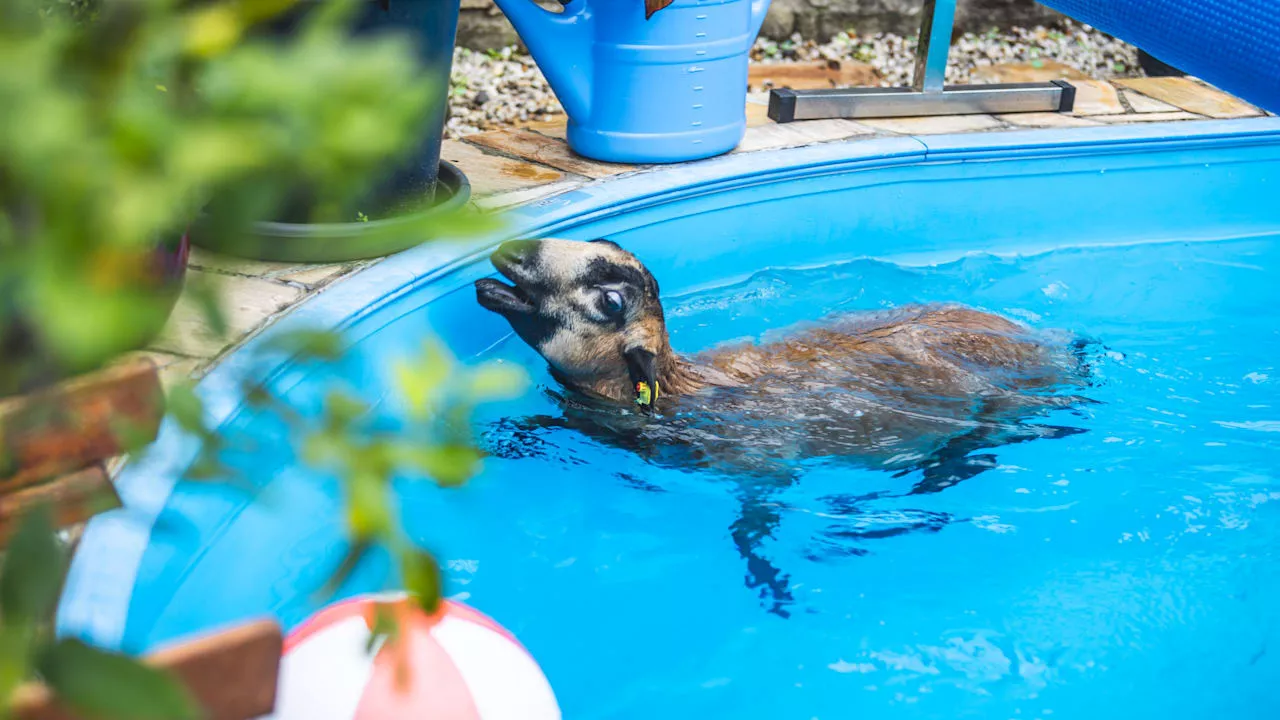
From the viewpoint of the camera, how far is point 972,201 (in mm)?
6367

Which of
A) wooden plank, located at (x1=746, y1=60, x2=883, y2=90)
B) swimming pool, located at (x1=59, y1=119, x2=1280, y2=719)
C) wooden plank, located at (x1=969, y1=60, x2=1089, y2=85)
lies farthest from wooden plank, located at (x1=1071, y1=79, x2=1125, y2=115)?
swimming pool, located at (x1=59, y1=119, x2=1280, y2=719)

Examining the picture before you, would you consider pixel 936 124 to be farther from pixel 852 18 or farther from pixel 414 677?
pixel 414 677

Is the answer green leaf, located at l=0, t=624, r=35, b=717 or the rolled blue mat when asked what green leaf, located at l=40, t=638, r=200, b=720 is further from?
the rolled blue mat

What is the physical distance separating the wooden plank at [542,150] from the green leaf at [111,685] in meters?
4.93

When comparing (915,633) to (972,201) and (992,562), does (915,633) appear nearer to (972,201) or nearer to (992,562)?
(992,562)

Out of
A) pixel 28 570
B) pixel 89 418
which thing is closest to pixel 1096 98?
pixel 89 418

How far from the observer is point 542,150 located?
5.93 m

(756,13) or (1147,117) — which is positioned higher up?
(756,13)

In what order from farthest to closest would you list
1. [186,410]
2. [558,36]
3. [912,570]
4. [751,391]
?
1. [558,36]
2. [751,391]
3. [912,570]
4. [186,410]

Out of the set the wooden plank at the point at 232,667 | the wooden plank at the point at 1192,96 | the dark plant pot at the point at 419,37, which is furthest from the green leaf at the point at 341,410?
the wooden plank at the point at 1192,96

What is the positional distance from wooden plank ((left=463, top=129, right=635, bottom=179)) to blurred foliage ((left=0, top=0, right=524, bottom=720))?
192 inches

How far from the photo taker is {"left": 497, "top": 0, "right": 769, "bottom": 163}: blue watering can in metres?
5.42

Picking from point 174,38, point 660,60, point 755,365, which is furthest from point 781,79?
point 174,38

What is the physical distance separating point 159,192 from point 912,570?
137 inches
